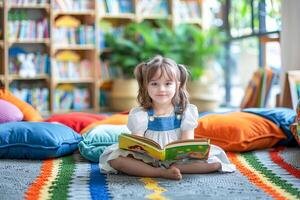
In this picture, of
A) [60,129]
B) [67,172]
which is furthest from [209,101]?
[67,172]

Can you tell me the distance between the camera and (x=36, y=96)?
5426 millimetres

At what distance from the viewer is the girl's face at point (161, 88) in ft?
7.26

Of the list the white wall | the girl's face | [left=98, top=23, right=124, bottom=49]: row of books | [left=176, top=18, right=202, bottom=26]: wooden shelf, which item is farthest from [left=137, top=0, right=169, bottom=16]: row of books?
the girl's face

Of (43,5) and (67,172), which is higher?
(43,5)

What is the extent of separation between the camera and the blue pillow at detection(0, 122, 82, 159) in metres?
2.54

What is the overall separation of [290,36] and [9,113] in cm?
202

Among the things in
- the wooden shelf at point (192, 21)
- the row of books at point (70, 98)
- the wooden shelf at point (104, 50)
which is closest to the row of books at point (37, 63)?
the row of books at point (70, 98)

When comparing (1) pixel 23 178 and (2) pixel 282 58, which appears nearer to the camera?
(1) pixel 23 178

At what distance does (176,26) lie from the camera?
570cm

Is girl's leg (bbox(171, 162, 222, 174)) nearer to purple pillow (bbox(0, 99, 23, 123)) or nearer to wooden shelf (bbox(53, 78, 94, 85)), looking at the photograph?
purple pillow (bbox(0, 99, 23, 123))

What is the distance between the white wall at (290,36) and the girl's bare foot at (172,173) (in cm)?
201

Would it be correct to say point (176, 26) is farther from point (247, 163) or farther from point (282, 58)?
point (247, 163)

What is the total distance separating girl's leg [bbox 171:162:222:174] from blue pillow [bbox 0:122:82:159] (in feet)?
2.17

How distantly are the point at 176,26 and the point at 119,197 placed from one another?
13.4 feet
